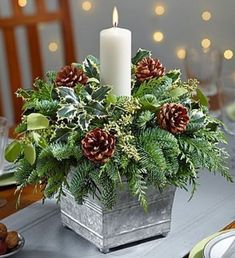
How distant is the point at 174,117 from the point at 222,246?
201mm

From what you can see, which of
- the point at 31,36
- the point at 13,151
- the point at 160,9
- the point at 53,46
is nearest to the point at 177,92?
the point at 13,151

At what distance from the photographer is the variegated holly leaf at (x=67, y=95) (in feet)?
3.03

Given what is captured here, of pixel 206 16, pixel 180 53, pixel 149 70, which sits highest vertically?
pixel 149 70

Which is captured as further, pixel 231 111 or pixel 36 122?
pixel 231 111

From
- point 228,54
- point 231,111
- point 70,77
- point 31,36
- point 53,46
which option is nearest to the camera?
point 70,77

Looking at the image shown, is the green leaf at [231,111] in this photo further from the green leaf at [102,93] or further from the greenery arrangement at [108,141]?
the green leaf at [102,93]

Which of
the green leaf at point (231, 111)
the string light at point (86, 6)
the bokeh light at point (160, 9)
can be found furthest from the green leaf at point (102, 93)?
the string light at point (86, 6)

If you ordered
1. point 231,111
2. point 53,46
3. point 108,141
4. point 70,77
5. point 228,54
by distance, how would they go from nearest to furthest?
point 108,141
point 70,77
point 231,111
point 228,54
point 53,46

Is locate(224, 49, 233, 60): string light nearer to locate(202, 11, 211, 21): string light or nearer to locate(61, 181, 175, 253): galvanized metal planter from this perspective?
locate(202, 11, 211, 21): string light

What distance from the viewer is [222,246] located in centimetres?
Answer: 93

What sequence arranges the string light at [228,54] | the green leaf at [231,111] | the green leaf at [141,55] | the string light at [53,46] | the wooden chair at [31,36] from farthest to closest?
1. the string light at [53,46]
2. the string light at [228,54]
3. the wooden chair at [31,36]
4. the green leaf at [231,111]
5. the green leaf at [141,55]

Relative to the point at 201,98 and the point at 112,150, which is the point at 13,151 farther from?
the point at 201,98

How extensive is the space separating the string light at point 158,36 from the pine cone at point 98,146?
173 centimetres

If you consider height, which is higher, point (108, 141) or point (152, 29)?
point (108, 141)
